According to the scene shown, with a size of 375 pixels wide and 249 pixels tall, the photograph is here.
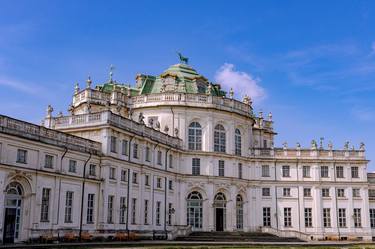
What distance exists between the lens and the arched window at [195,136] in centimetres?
5872

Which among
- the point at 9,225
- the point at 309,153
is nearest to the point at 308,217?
the point at 309,153

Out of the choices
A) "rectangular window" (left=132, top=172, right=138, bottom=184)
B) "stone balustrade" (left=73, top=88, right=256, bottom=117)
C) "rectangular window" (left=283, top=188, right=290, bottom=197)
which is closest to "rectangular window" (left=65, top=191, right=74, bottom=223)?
"rectangular window" (left=132, top=172, right=138, bottom=184)

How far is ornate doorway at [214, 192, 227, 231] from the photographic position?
59.2 metres

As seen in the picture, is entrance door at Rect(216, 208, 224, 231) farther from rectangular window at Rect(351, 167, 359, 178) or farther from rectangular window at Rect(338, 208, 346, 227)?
rectangular window at Rect(351, 167, 359, 178)

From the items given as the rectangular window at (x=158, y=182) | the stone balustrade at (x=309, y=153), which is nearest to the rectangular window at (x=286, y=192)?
the stone balustrade at (x=309, y=153)

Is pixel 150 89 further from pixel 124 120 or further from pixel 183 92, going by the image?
pixel 124 120

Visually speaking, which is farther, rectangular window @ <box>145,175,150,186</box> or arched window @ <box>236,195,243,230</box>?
arched window @ <box>236,195,243,230</box>

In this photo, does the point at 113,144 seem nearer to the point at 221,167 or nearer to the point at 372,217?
the point at 221,167

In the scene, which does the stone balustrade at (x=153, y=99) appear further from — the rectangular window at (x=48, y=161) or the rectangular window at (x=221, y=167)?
the rectangular window at (x=48, y=161)

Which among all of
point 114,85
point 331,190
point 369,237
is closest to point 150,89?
point 114,85

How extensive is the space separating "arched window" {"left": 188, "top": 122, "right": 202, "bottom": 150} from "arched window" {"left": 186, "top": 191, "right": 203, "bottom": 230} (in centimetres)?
528

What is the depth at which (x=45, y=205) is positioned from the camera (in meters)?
36.4

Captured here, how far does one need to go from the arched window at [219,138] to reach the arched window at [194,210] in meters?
5.87

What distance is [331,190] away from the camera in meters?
64.2
